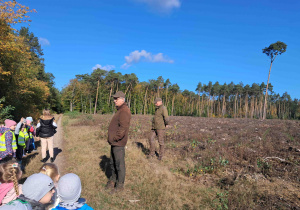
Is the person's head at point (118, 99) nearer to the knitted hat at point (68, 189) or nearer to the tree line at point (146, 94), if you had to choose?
the knitted hat at point (68, 189)

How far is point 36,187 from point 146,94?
6553cm

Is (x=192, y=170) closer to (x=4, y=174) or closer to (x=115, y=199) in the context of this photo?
(x=115, y=199)

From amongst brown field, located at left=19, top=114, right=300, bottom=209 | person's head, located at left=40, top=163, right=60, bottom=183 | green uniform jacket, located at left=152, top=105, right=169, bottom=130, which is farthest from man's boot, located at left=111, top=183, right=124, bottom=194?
green uniform jacket, located at left=152, top=105, right=169, bottom=130

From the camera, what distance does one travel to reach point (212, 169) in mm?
5887

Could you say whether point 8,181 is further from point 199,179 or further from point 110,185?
point 199,179

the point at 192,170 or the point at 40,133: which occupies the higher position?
the point at 40,133

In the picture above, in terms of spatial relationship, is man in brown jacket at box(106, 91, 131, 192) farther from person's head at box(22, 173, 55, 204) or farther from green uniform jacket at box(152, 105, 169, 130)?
green uniform jacket at box(152, 105, 169, 130)

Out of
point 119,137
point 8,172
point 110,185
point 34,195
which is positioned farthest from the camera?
point 110,185

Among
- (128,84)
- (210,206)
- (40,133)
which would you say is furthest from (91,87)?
(210,206)

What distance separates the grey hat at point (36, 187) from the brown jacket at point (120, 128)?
251 cm

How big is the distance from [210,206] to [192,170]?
6.51 feet

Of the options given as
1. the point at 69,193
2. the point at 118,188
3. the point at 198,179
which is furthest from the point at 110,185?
the point at 69,193

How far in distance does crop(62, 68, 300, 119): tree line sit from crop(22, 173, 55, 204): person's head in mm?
49685

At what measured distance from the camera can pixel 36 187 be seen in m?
2.01
